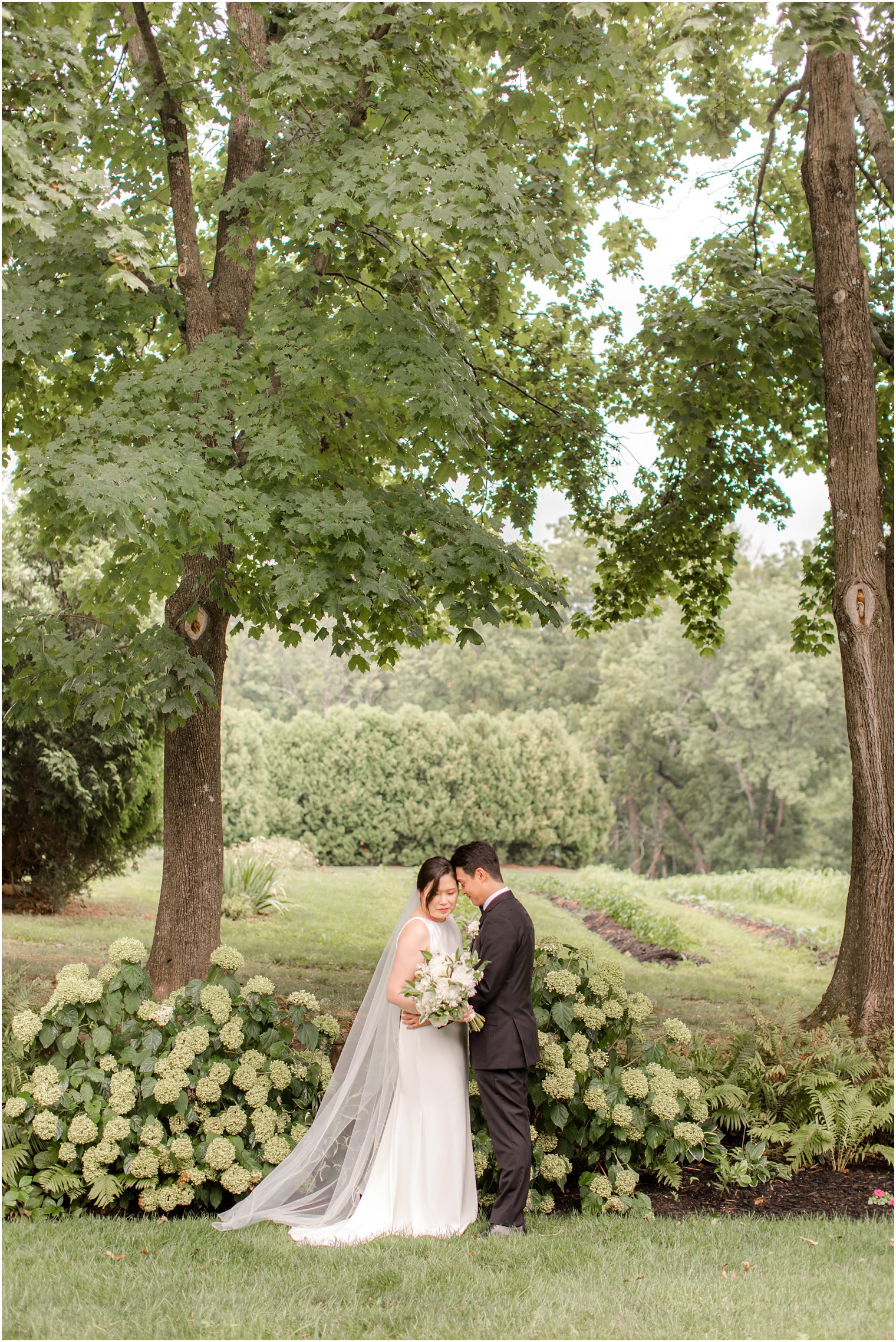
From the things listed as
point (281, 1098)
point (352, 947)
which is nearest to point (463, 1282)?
point (281, 1098)

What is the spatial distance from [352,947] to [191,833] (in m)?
6.70

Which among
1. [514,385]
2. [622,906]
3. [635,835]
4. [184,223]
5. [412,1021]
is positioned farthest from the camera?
[635,835]

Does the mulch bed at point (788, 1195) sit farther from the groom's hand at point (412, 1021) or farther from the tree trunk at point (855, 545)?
the groom's hand at point (412, 1021)

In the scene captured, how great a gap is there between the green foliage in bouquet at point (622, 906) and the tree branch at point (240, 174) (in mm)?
10501

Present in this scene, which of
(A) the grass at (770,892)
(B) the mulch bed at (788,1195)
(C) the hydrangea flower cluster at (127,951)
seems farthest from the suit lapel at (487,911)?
(A) the grass at (770,892)

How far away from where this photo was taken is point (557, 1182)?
518cm

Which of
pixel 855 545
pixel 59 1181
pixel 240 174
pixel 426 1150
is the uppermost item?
pixel 240 174

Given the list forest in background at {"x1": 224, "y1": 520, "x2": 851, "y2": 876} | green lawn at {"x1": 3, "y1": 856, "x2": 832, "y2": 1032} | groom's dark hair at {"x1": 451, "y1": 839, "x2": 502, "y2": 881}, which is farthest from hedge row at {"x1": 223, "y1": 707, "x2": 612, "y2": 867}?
groom's dark hair at {"x1": 451, "y1": 839, "x2": 502, "y2": 881}

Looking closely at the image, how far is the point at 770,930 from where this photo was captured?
642 inches

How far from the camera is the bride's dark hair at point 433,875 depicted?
16.0 ft

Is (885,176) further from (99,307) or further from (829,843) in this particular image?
(829,843)

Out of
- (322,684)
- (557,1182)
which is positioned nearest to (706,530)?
(557,1182)

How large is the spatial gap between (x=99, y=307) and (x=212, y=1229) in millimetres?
5498

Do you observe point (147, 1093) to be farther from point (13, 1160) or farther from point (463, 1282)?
point (463, 1282)
